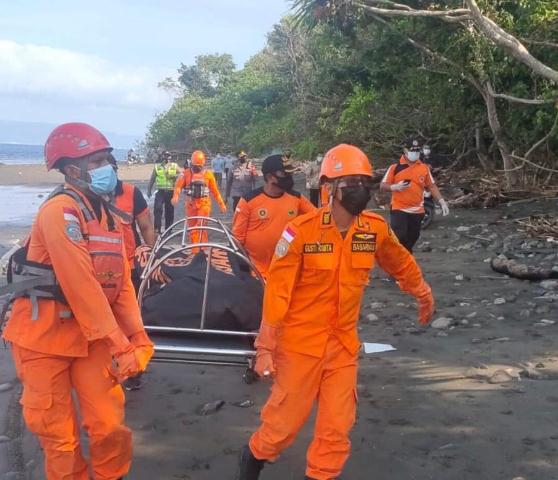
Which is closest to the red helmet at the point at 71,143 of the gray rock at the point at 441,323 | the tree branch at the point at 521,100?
the gray rock at the point at 441,323

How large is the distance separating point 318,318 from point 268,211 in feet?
8.81

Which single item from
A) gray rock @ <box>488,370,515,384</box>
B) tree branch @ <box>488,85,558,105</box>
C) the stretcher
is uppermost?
tree branch @ <box>488,85,558,105</box>

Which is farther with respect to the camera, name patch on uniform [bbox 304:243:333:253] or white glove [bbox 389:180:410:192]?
white glove [bbox 389:180:410:192]

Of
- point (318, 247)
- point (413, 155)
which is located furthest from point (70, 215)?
point (413, 155)

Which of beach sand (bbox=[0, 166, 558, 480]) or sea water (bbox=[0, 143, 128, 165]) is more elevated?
sea water (bbox=[0, 143, 128, 165])

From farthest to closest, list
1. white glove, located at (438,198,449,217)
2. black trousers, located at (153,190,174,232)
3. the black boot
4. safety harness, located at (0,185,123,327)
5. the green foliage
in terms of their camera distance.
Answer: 1. black trousers, located at (153,190,174,232)
2. the green foliage
3. white glove, located at (438,198,449,217)
4. the black boot
5. safety harness, located at (0,185,123,327)

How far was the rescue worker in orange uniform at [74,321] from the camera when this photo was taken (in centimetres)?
313

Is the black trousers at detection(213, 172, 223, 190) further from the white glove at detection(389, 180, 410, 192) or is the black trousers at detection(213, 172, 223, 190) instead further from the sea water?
the sea water

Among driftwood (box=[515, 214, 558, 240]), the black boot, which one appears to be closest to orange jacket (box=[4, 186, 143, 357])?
the black boot

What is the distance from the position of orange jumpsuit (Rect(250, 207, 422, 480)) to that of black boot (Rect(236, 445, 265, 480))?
5 centimetres

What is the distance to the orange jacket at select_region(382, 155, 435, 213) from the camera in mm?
8922

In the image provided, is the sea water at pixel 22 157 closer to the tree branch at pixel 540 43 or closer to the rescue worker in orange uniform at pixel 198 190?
the rescue worker in orange uniform at pixel 198 190

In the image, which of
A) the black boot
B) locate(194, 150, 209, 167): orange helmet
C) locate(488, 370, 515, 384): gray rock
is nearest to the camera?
the black boot

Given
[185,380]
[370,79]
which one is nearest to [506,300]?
[185,380]
